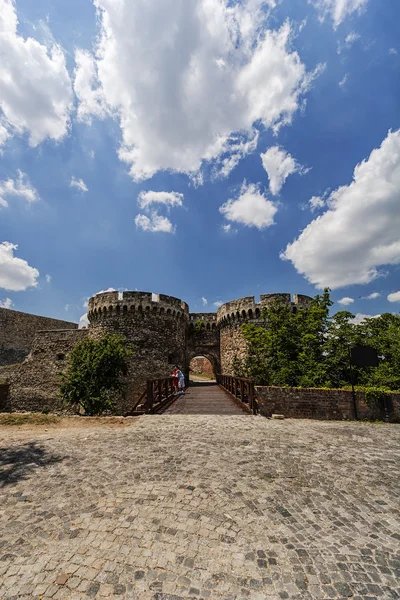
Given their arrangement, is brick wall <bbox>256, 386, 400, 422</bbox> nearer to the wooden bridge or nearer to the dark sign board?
the wooden bridge

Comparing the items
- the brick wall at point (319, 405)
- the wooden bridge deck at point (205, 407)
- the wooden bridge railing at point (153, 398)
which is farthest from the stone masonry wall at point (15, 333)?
the brick wall at point (319, 405)

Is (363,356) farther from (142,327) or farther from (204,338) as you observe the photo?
(204,338)

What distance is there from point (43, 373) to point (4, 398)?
2.96 metres

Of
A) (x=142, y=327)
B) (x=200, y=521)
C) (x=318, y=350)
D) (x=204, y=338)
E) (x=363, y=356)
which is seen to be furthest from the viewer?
(x=204, y=338)

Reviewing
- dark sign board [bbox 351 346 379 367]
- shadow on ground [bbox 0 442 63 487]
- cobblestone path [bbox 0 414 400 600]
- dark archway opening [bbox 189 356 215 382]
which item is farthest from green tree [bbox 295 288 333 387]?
dark archway opening [bbox 189 356 215 382]

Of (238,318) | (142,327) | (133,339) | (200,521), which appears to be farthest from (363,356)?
(133,339)

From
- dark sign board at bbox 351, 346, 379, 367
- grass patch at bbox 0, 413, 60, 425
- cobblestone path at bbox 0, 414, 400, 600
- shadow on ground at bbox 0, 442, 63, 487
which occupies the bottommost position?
cobblestone path at bbox 0, 414, 400, 600

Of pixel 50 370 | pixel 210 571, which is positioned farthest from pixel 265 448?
pixel 50 370

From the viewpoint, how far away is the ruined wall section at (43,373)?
17094mm

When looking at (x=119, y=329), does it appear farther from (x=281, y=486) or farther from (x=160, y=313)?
(x=281, y=486)

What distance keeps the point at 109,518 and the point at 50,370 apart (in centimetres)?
1721

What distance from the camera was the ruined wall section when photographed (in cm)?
1709

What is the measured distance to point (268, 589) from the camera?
228 centimetres

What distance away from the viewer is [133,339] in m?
17.7
